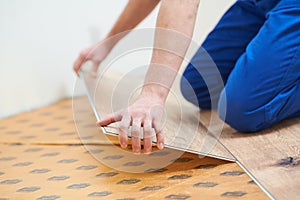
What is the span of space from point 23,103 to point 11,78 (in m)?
0.11

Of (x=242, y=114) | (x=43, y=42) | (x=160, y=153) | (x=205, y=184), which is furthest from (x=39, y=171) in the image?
(x=43, y=42)

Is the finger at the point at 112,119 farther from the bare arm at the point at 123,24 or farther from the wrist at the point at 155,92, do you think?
the bare arm at the point at 123,24

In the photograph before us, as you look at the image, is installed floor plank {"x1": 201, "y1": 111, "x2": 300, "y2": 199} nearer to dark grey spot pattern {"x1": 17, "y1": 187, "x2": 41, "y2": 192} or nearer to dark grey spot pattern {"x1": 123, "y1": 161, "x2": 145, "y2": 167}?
dark grey spot pattern {"x1": 123, "y1": 161, "x2": 145, "y2": 167}

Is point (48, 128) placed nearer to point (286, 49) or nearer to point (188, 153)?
point (188, 153)

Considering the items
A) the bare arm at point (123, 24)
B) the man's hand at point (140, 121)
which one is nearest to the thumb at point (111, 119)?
the man's hand at point (140, 121)

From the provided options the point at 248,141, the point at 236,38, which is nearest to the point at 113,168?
the point at 248,141

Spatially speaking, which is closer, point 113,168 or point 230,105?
point 113,168

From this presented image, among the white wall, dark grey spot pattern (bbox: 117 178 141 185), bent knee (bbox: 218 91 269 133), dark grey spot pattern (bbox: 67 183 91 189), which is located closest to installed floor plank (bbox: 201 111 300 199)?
bent knee (bbox: 218 91 269 133)

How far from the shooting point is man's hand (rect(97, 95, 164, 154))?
1051 mm

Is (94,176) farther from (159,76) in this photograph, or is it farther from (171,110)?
(171,110)

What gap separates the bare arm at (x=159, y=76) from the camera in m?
1.06

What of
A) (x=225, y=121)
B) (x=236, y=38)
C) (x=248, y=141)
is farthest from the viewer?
(x=236, y=38)

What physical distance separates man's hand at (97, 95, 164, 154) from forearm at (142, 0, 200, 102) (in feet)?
0.14

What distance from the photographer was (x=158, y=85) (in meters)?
1.13
